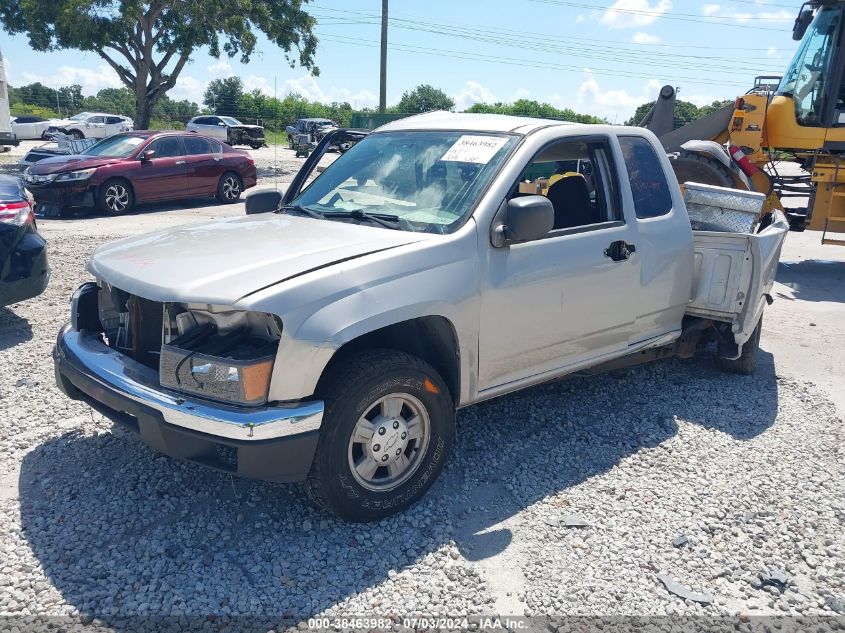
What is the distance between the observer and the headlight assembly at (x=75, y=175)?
1251 centimetres

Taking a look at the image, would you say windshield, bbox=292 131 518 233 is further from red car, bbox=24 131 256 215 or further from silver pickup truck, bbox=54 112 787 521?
red car, bbox=24 131 256 215

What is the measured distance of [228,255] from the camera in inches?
131

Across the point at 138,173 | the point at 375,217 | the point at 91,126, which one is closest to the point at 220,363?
the point at 375,217

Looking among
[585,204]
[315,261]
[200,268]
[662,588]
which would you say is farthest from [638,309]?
[200,268]

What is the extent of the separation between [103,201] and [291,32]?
1422 cm

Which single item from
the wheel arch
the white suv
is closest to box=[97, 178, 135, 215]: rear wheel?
the wheel arch

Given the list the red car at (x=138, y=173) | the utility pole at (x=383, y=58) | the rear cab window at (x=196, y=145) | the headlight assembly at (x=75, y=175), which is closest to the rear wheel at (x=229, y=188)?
the red car at (x=138, y=173)

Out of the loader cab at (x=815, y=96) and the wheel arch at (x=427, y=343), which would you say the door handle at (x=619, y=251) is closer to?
the wheel arch at (x=427, y=343)

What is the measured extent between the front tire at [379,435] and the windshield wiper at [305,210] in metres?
1.15

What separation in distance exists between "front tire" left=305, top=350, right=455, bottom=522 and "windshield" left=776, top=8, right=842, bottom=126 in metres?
9.83

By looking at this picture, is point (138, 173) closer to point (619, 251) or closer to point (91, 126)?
point (619, 251)

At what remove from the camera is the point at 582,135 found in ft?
14.1

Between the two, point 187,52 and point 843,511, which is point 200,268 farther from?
point 187,52

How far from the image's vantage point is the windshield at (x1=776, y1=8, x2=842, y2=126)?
10500 millimetres
